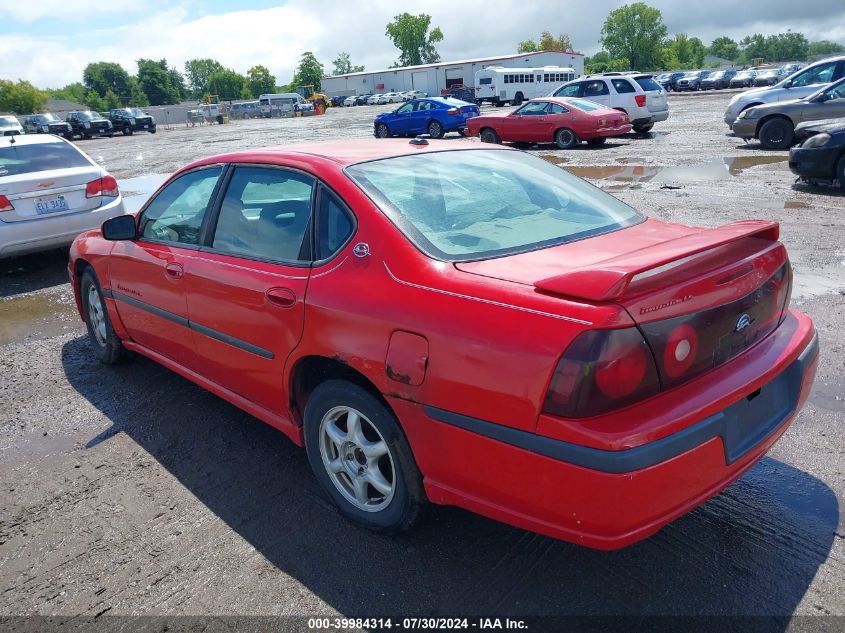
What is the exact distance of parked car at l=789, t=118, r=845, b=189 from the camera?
9211mm

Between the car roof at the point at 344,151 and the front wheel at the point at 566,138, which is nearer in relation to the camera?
the car roof at the point at 344,151

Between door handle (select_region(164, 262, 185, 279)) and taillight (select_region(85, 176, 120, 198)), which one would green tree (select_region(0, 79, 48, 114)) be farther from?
door handle (select_region(164, 262, 185, 279))

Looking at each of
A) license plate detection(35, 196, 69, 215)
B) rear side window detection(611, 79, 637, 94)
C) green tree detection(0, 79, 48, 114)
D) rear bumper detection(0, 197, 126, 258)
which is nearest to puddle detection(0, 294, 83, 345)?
rear bumper detection(0, 197, 126, 258)

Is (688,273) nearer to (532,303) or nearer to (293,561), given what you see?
(532,303)

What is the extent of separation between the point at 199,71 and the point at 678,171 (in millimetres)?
162224

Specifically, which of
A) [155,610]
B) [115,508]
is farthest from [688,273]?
[115,508]

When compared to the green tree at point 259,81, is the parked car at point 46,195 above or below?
below

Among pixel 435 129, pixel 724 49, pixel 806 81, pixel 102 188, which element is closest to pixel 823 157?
pixel 806 81

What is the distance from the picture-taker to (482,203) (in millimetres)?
3018

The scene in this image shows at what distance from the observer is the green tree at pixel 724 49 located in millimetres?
169725

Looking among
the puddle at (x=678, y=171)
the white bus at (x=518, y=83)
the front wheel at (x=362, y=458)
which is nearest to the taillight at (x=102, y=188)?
the front wheel at (x=362, y=458)

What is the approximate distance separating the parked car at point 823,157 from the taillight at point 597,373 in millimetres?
9133

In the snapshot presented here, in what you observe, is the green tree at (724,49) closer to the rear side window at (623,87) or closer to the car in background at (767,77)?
the car in background at (767,77)

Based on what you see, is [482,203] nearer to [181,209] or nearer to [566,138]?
[181,209]
